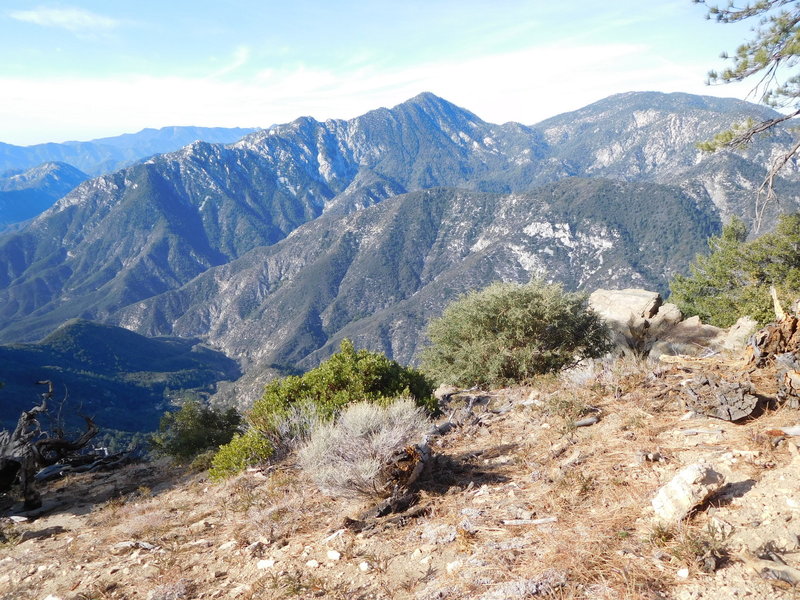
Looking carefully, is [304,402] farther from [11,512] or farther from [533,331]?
[533,331]

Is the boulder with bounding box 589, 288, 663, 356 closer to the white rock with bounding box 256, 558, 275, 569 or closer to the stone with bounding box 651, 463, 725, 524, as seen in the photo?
the stone with bounding box 651, 463, 725, 524

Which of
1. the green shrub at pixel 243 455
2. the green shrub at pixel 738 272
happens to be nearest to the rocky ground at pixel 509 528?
the green shrub at pixel 243 455

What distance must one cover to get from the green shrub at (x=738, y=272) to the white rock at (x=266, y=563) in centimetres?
2693

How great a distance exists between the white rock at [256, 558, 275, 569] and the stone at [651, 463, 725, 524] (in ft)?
14.6

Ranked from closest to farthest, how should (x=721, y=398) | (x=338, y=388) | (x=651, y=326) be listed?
(x=721, y=398)
(x=338, y=388)
(x=651, y=326)

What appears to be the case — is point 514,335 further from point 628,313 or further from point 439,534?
point 439,534

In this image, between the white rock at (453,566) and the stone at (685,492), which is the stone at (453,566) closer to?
the white rock at (453,566)

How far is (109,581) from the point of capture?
6.02 m

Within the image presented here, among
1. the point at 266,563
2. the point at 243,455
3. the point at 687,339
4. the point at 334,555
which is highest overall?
the point at 334,555

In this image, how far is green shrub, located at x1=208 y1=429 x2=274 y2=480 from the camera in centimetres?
970

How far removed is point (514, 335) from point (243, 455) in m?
9.87

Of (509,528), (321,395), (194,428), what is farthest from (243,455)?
(194,428)

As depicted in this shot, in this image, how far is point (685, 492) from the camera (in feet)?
14.9

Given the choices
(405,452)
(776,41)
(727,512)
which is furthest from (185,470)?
(776,41)
